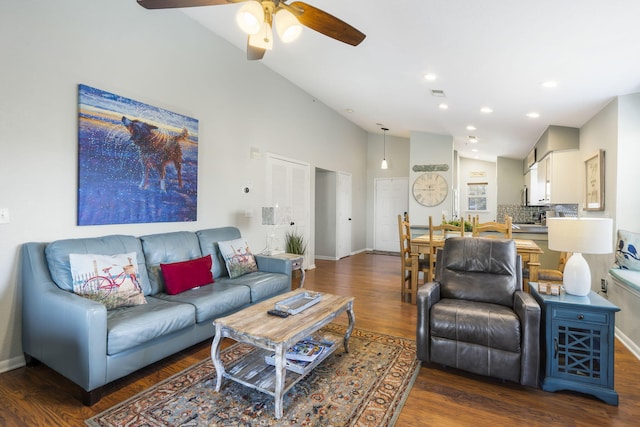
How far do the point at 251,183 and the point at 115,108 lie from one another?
2.05 metres

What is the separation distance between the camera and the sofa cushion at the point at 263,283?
333 centimetres

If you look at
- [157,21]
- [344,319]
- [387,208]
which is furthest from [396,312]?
[387,208]

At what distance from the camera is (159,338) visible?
2.44m

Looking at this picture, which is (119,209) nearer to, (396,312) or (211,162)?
(211,162)

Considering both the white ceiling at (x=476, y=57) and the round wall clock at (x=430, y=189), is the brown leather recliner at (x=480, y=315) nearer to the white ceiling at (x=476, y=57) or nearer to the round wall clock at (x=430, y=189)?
the white ceiling at (x=476, y=57)

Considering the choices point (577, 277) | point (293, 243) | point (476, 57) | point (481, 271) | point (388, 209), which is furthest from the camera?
point (388, 209)

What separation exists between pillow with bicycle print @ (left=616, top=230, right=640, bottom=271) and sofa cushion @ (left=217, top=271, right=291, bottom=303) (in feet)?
11.0

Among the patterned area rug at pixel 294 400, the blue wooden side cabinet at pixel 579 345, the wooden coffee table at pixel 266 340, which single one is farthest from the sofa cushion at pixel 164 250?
the blue wooden side cabinet at pixel 579 345

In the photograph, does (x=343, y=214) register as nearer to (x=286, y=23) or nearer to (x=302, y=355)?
(x=302, y=355)

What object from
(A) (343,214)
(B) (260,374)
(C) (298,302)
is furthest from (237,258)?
(A) (343,214)

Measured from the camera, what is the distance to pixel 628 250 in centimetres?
311

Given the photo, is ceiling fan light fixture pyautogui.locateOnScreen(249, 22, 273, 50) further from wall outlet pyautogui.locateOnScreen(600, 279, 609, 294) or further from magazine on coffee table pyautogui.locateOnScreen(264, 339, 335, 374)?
wall outlet pyautogui.locateOnScreen(600, 279, 609, 294)

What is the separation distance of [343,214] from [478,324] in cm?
551

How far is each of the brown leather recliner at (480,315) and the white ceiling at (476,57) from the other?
1.65 m
